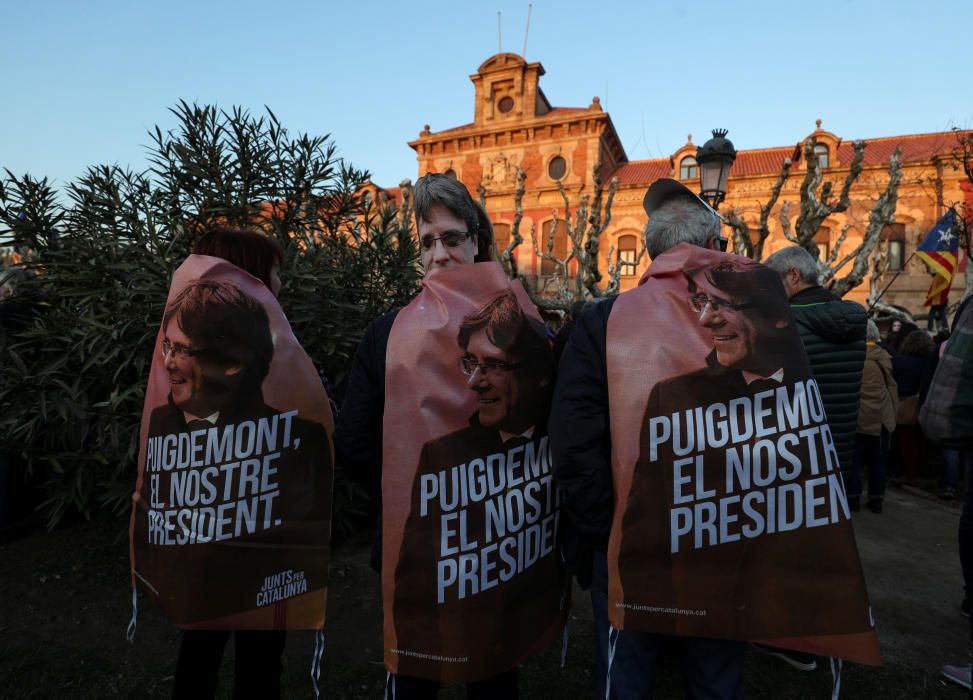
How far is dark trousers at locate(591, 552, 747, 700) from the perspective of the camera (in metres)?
1.69

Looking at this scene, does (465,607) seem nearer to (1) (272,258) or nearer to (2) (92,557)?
(1) (272,258)

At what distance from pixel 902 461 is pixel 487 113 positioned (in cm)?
2474

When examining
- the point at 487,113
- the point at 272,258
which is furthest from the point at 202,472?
the point at 487,113

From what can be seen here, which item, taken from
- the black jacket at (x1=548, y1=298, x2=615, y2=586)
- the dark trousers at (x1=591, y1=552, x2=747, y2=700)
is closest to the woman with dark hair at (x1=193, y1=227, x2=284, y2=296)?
the black jacket at (x1=548, y1=298, x2=615, y2=586)

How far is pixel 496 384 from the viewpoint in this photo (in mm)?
1773

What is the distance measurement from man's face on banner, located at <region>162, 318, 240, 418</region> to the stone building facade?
77.4ft

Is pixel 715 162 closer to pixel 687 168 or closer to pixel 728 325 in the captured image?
pixel 728 325

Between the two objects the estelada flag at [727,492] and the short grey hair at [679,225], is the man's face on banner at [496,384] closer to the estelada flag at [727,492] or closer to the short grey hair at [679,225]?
the estelada flag at [727,492]

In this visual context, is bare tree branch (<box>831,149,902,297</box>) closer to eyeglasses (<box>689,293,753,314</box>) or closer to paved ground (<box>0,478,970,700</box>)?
paved ground (<box>0,478,970,700</box>)

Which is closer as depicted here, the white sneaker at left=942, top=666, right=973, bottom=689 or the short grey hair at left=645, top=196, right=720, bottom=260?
the short grey hair at left=645, top=196, right=720, bottom=260

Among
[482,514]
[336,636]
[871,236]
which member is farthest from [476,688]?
[871,236]

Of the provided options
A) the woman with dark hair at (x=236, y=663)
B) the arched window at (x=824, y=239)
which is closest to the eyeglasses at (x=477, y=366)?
the woman with dark hair at (x=236, y=663)

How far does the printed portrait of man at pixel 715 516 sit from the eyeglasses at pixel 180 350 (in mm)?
1654

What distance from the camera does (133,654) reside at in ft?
10.8
